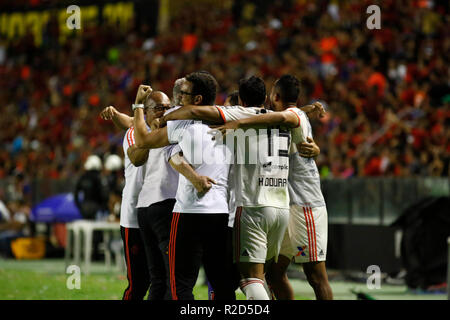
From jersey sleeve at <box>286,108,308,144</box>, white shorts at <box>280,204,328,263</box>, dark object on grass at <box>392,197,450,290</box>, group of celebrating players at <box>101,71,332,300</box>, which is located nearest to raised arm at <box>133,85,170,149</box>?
group of celebrating players at <box>101,71,332,300</box>

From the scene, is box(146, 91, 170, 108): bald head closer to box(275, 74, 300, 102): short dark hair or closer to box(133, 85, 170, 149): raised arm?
box(133, 85, 170, 149): raised arm

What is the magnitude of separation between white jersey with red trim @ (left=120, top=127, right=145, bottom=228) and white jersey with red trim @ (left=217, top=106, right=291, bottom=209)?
1.13 m

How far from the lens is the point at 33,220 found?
18547 millimetres

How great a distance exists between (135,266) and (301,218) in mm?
1533

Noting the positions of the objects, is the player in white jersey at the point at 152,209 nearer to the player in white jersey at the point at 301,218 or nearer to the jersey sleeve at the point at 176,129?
the jersey sleeve at the point at 176,129

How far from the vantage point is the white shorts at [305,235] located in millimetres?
6902

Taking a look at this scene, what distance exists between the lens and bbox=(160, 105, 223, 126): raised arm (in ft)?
19.5

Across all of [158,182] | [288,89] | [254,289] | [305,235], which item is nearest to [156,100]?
[158,182]

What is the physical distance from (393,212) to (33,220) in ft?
29.0

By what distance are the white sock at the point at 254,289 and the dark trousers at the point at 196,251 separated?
0.17m

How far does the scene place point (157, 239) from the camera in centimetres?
673

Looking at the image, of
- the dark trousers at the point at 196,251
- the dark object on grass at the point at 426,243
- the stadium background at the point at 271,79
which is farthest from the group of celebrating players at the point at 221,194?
the stadium background at the point at 271,79

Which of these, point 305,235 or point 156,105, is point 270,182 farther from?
point 156,105
